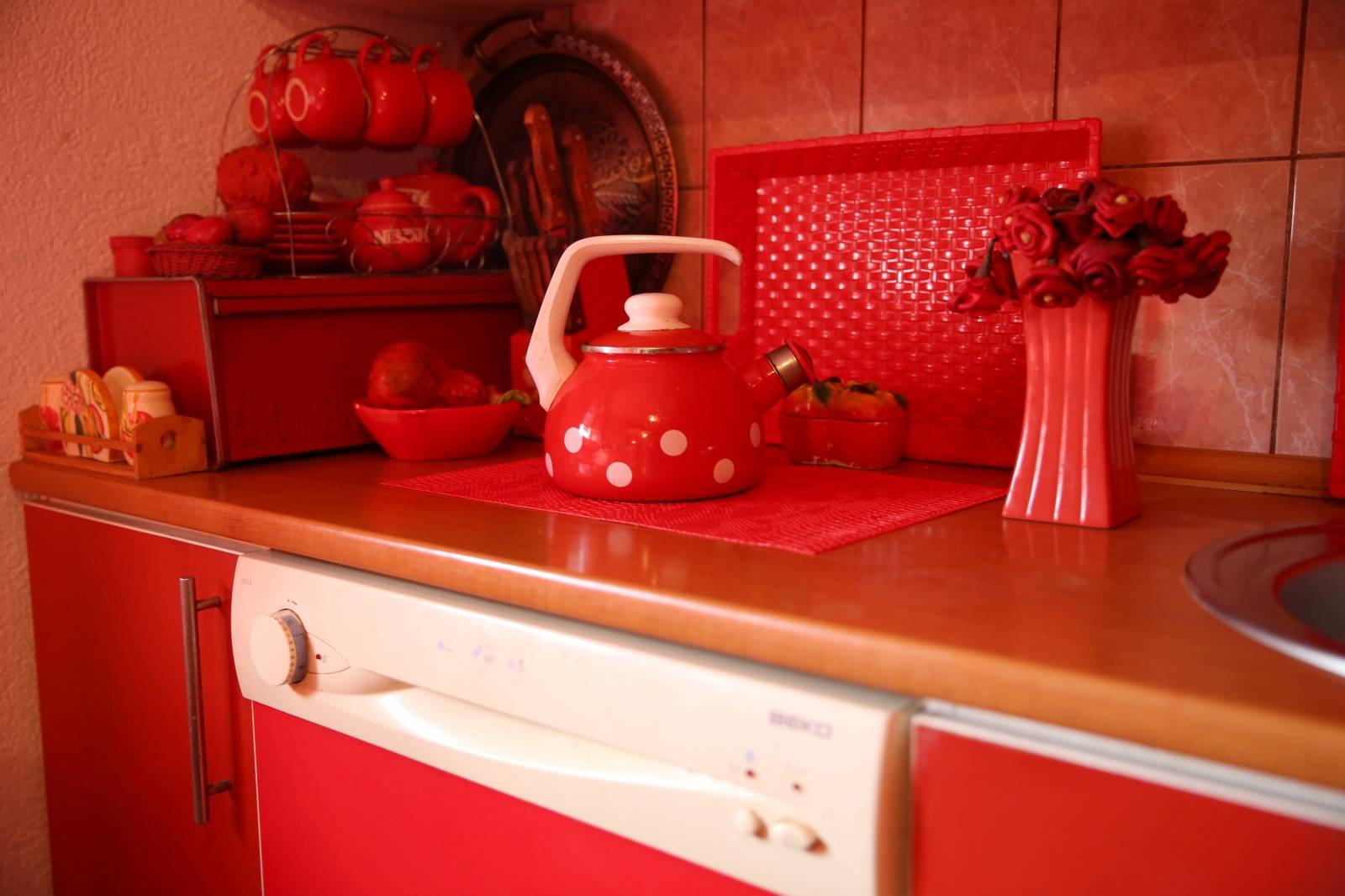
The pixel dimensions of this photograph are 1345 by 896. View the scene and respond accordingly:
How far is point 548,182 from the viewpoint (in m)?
1.40

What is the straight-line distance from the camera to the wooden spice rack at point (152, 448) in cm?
116

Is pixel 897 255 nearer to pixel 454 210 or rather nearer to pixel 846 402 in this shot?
pixel 846 402

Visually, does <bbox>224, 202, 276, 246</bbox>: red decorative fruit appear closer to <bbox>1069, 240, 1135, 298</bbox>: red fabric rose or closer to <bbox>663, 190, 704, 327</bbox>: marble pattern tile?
<bbox>663, 190, 704, 327</bbox>: marble pattern tile

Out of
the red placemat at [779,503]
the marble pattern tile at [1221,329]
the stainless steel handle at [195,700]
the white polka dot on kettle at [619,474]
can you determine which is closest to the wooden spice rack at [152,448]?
the stainless steel handle at [195,700]

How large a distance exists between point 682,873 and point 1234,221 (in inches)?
33.3

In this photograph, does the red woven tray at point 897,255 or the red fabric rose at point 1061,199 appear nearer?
the red fabric rose at point 1061,199

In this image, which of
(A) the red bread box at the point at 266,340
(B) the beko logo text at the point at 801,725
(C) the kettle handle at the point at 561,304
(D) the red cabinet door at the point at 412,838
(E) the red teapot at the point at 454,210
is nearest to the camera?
(B) the beko logo text at the point at 801,725

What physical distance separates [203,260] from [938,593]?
90 centimetres

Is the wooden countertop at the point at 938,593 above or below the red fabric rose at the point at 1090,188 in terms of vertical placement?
below

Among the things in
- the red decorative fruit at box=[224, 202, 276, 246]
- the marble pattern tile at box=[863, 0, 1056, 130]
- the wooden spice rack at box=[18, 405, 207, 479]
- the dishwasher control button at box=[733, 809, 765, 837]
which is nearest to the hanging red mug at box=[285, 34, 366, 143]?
the red decorative fruit at box=[224, 202, 276, 246]

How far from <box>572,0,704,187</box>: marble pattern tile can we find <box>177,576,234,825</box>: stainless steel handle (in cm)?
83

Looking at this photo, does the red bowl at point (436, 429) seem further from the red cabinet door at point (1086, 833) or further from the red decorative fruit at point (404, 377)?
the red cabinet door at point (1086, 833)

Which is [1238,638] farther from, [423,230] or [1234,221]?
[423,230]

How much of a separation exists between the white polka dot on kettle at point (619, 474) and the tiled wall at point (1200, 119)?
58 centimetres
